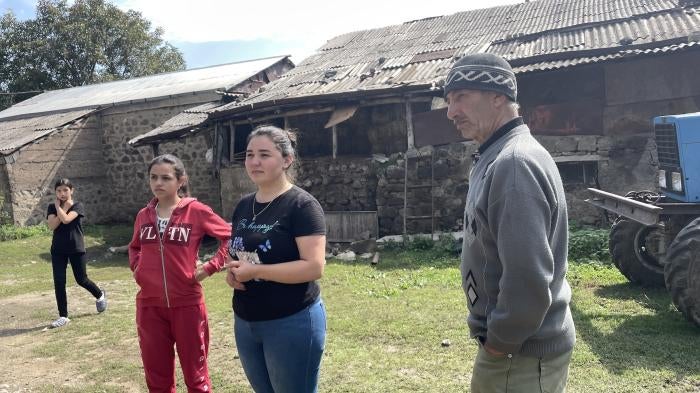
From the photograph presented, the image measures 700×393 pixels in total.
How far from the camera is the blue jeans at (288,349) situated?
2.49m

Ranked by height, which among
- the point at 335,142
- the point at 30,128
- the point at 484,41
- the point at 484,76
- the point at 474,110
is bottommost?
the point at 474,110

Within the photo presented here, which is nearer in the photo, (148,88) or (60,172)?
(60,172)

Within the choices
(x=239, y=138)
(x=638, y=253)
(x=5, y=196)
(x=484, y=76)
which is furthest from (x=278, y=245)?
(x=5, y=196)

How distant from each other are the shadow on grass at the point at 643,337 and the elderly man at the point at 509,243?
246 centimetres

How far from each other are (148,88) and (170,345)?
16.8 m

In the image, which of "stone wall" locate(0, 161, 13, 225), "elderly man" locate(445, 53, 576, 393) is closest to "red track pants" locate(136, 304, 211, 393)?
"elderly man" locate(445, 53, 576, 393)

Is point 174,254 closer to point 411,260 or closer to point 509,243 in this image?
point 509,243

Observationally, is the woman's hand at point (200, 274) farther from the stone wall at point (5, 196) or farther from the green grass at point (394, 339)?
the stone wall at point (5, 196)

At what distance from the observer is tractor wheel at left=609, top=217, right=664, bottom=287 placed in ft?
20.1

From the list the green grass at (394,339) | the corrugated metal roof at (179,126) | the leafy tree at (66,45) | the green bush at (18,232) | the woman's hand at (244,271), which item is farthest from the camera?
the leafy tree at (66,45)

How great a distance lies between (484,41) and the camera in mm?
12383

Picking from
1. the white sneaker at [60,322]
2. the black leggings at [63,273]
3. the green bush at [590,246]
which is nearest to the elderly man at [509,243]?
the black leggings at [63,273]

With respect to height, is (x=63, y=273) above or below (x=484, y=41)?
below

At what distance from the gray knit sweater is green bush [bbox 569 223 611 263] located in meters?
6.46
